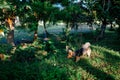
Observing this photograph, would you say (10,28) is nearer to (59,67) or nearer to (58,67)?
(59,67)

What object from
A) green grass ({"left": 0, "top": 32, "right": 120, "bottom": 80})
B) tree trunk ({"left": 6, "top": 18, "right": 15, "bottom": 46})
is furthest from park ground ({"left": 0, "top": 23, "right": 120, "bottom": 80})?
tree trunk ({"left": 6, "top": 18, "right": 15, "bottom": 46})

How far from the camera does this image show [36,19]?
26266 mm

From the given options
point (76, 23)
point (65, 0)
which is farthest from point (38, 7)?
point (76, 23)

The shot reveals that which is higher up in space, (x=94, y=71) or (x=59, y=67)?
(x=59, y=67)

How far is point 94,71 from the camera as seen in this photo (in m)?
14.8

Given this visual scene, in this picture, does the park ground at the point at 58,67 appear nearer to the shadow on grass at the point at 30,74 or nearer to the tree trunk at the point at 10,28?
the shadow on grass at the point at 30,74

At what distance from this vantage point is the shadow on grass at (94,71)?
13.9m

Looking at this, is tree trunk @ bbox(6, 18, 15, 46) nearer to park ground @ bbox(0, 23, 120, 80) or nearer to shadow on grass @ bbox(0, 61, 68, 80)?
A: park ground @ bbox(0, 23, 120, 80)

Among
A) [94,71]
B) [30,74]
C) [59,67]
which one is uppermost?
[30,74]

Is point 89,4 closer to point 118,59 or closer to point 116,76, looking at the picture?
point 118,59

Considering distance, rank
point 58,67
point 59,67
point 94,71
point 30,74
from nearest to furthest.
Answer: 1. point 30,74
2. point 58,67
3. point 59,67
4. point 94,71

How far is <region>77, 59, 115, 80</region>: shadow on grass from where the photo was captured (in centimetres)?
1386

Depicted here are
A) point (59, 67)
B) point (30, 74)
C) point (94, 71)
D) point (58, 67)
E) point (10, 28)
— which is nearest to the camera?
point (30, 74)

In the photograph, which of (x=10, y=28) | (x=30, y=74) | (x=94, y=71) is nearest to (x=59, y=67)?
(x=30, y=74)
